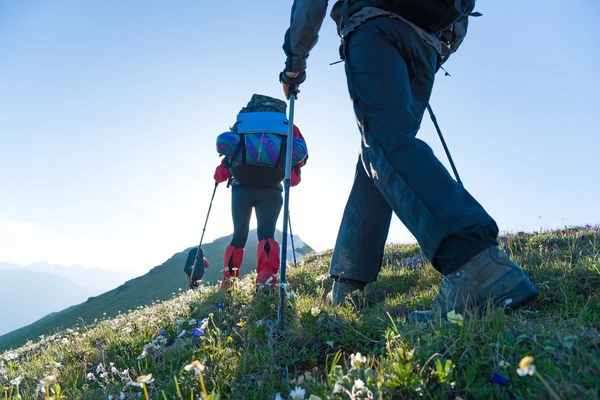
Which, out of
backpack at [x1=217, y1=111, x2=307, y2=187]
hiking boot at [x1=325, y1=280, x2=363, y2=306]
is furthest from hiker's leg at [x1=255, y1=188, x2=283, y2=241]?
hiking boot at [x1=325, y1=280, x2=363, y2=306]

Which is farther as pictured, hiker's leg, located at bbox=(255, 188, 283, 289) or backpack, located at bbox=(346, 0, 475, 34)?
hiker's leg, located at bbox=(255, 188, 283, 289)

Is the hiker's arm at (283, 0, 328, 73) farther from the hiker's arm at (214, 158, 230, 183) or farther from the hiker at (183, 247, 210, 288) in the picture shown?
the hiker at (183, 247, 210, 288)

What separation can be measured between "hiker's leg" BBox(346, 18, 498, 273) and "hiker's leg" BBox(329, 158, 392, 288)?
2.51 feet

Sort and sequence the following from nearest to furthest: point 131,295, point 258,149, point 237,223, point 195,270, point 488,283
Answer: point 488,283
point 258,149
point 237,223
point 195,270
point 131,295

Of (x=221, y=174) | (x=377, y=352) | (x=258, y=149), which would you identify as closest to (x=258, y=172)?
(x=258, y=149)

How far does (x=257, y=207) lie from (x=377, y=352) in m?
5.13

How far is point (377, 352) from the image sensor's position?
99.7 inches

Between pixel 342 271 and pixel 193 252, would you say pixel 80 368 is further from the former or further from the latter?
pixel 193 252

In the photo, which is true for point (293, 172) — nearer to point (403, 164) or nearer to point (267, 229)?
point (267, 229)

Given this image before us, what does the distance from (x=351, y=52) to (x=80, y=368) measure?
13.8ft

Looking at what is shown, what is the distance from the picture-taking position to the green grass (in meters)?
1.73

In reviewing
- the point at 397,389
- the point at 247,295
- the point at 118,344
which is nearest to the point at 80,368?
the point at 118,344

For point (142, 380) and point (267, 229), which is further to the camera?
point (267, 229)

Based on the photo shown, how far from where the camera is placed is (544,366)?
5.52 ft
